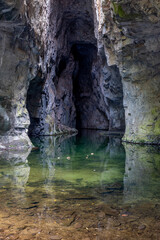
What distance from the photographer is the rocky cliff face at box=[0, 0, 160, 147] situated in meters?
9.16

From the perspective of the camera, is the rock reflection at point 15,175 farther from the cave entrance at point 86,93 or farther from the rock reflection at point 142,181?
the cave entrance at point 86,93

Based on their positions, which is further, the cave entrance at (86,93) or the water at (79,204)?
the cave entrance at (86,93)

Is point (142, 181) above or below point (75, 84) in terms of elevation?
below

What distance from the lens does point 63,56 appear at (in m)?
25.2

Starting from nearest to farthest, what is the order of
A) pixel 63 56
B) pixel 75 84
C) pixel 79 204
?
pixel 79 204 < pixel 63 56 < pixel 75 84

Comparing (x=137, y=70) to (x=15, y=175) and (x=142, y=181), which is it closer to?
(x=142, y=181)

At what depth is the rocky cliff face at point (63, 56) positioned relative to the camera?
9156 mm

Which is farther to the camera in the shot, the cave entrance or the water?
the cave entrance

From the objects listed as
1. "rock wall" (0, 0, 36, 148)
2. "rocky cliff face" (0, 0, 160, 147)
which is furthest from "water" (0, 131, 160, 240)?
"rocky cliff face" (0, 0, 160, 147)

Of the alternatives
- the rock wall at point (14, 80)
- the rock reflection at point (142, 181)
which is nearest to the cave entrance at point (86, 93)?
the rock wall at point (14, 80)

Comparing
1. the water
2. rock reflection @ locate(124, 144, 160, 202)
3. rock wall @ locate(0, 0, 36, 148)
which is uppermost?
rock wall @ locate(0, 0, 36, 148)

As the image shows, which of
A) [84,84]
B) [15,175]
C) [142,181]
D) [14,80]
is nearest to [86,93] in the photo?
[84,84]

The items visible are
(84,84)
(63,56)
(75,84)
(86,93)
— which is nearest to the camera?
(63,56)

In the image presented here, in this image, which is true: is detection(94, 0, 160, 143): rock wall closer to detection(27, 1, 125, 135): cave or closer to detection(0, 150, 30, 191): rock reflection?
detection(27, 1, 125, 135): cave
